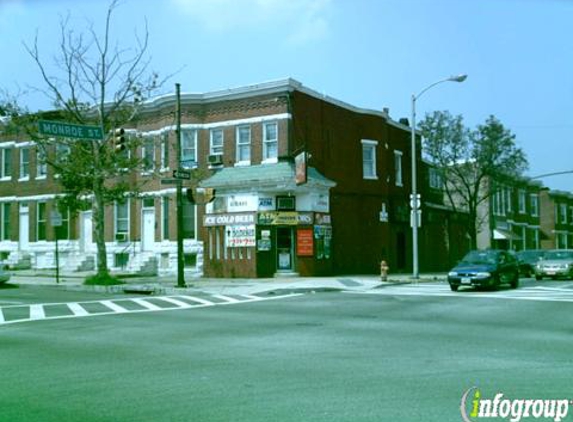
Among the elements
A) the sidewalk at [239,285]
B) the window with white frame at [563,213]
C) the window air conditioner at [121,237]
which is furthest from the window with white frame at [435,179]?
the window with white frame at [563,213]

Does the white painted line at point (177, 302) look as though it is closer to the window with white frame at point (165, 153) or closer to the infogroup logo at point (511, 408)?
the window with white frame at point (165, 153)

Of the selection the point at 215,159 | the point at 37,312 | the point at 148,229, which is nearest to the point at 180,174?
the point at 215,159

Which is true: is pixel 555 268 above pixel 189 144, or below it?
below

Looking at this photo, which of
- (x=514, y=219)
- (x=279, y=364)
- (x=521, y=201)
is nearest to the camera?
(x=279, y=364)

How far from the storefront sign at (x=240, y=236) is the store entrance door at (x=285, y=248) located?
1249 mm

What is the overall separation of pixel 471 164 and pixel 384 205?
7458 mm

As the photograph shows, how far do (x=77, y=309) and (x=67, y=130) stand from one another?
523 centimetres

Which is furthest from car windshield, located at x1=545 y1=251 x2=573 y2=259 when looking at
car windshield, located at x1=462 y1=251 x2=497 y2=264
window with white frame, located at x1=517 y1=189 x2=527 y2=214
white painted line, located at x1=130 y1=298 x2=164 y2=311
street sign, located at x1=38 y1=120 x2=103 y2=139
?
window with white frame, located at x1=517 y1=189 x2=527 y2=214

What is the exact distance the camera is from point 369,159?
36.4 meters

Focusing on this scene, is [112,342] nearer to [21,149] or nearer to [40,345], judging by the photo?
[40,345]

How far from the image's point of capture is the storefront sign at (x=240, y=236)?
30703 mm

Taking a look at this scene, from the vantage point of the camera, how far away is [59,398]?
788cm

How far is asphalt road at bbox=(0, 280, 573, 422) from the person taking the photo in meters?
7.31

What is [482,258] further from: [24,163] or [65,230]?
[24,163]
